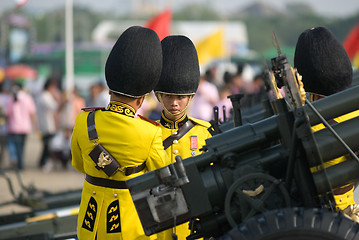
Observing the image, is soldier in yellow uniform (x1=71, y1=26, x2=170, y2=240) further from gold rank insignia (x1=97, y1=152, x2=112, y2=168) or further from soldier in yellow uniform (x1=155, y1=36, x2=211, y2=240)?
soldier in yellow uniform (x1=155, y1=36, x2=211, y2=240)

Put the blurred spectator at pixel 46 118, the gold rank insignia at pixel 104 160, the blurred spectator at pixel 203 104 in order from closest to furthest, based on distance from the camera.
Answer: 1. the gold rank insignia at pixel 104 160
2. the blurred spectator at pixel 203 104
3. the blurred spectator at pixel 46 118

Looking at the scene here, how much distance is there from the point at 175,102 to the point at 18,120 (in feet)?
32.0

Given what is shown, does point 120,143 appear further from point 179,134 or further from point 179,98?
point 179,98

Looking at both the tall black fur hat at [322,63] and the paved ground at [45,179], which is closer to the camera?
the tall black fur hat at [322,63]

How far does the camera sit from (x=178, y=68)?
185 inches

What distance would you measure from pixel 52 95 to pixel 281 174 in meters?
13.3

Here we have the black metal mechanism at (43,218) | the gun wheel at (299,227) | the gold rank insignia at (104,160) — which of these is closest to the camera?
the gun wheel at (299,227)

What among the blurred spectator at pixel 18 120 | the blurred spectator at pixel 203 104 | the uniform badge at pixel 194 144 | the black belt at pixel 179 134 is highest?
the blurred spectator at pixel 18 120

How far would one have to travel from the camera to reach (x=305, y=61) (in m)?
3.67

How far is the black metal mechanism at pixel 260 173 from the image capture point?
2.58m

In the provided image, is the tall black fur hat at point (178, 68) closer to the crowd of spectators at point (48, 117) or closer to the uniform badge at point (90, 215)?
the uniform badge at point (90, 215)

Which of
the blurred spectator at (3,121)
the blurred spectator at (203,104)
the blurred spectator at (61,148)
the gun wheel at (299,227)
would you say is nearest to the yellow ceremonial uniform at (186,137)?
the gun wheel at (299,227)

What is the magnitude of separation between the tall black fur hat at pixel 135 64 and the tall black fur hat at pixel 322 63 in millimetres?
781

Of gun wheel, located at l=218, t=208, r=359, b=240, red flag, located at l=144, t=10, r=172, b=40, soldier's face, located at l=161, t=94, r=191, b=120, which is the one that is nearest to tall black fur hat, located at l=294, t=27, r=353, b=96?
soldier's face, located at l=161, t=94, r=191, b=120
